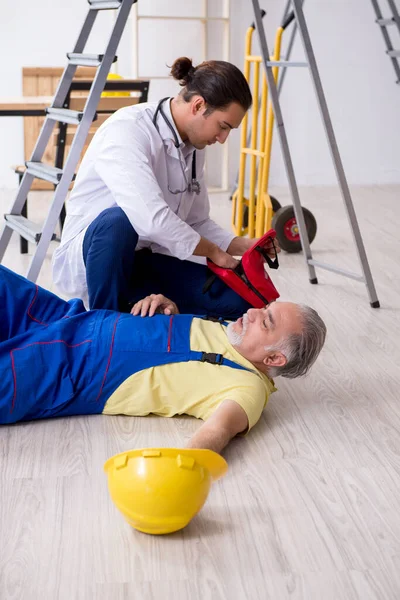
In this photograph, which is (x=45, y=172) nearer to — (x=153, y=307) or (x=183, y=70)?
(x=183, y=70)

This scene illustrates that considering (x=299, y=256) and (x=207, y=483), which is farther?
(x=299, y=256)

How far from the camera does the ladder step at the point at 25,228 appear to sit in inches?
125

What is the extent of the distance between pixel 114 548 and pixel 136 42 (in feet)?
18.0

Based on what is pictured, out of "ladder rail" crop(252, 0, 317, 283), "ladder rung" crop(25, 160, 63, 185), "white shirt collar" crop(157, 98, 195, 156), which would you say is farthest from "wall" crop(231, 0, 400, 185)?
"white shirt collar" crop(157, 98, 195, 156)

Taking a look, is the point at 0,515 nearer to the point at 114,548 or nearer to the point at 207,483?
the point at 114,548

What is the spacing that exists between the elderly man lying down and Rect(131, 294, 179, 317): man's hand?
0.03 metres

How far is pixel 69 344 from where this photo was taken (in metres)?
2.17

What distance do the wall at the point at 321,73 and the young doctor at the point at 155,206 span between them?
4.26m

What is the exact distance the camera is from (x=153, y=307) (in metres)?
2.27

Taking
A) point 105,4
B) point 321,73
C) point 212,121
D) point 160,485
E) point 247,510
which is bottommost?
point 247,510

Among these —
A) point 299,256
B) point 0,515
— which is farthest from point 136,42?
point 0,515

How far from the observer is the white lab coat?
2.49 metres

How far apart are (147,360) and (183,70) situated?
3.29ft

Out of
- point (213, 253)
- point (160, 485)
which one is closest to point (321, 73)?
point (213, 253)
